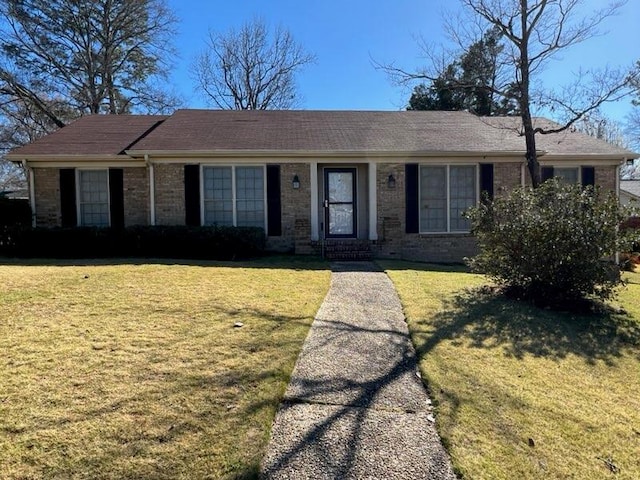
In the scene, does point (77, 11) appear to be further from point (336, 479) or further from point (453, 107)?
point (336, 479)

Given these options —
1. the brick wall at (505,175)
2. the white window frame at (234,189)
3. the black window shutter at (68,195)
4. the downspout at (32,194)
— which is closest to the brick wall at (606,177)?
the brick wall at (505,175)

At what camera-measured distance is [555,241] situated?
6598 mm

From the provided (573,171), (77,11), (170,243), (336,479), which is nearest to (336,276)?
(170,243)

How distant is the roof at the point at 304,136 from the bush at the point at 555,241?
Result: 5250 mm

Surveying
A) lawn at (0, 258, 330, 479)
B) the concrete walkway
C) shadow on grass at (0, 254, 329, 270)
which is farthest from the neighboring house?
the concrete walkway

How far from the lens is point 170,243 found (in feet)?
36.0

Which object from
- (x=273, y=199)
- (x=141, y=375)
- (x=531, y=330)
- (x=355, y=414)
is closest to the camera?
(x=355, y=414)

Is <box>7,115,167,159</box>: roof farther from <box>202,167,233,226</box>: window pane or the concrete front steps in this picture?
the concrete front steps

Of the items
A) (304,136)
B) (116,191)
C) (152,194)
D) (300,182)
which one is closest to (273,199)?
(300,182)

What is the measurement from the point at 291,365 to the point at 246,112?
13502 millimetres

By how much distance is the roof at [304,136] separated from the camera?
1204cm

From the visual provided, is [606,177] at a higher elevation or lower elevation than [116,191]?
higher

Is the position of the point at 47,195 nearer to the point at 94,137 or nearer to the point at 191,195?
the point at 94,137

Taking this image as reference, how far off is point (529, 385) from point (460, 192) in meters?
9.27
